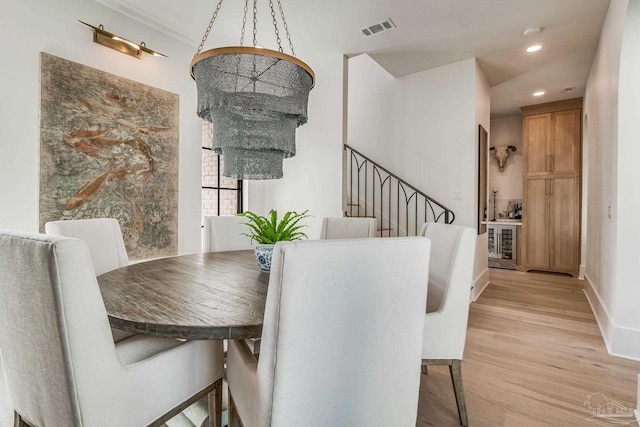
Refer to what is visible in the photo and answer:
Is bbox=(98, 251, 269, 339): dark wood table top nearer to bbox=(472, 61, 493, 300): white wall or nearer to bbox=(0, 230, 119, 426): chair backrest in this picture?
bbox=(0, 230, 119, 426): chair backrest

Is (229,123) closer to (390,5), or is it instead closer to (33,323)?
(33,323)

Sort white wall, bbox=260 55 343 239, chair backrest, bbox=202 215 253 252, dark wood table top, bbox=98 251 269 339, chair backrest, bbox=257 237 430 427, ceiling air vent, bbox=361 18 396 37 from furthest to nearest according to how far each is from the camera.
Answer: white wall, bbox=260 55 343 239
ceiling air vent, bbox=361 18 396 37
chair backrest, bbox=202 215 253 252
dark wood table top, bbox=98 251 269 339
chair backrest, bbox=257 237 430 427

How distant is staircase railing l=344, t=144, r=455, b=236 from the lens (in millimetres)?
4121

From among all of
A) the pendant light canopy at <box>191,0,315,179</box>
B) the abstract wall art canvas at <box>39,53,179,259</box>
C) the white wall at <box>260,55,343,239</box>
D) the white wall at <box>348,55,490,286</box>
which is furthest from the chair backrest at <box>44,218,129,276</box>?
the white wall at <box>348,55,490,286</box>

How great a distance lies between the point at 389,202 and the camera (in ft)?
14.6

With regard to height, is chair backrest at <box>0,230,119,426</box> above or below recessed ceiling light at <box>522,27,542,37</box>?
below

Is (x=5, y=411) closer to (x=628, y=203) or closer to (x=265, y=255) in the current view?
(x=265, y=255)

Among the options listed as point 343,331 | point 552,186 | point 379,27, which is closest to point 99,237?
point 343,331

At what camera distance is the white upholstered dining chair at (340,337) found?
0.81 metres

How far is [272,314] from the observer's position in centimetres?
82

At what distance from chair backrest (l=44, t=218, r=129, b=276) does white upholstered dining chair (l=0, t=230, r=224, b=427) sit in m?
0.93

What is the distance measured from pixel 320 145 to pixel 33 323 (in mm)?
3342

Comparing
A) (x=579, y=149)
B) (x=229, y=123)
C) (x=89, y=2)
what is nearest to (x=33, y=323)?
(x=229, y=123)

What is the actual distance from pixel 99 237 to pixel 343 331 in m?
1.78
